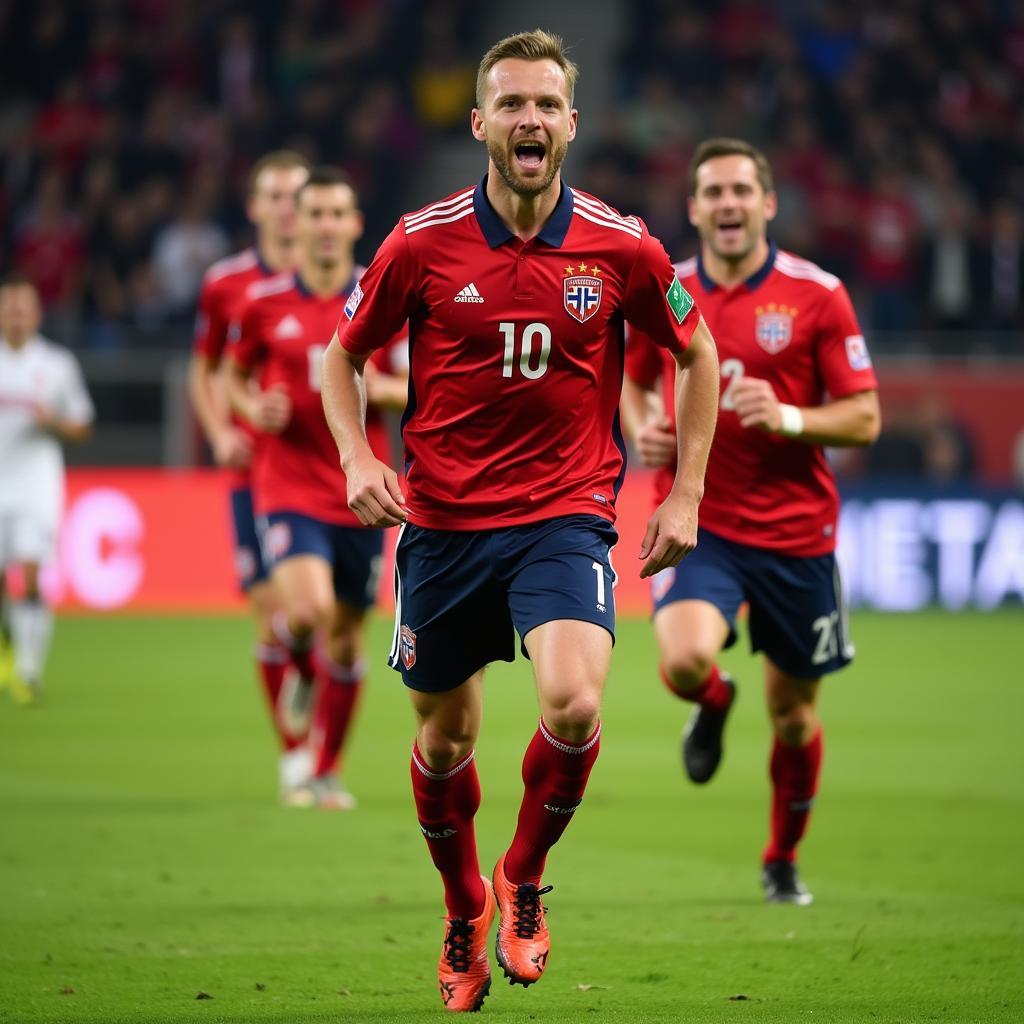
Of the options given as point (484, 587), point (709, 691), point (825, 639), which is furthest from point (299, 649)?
point (484, 587)

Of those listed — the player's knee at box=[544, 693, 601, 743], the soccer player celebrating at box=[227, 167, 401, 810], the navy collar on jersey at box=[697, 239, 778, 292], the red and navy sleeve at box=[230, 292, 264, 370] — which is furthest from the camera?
the red and navy sleeve at box=[230, 292, 264, 370]

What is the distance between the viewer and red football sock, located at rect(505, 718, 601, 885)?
504cm

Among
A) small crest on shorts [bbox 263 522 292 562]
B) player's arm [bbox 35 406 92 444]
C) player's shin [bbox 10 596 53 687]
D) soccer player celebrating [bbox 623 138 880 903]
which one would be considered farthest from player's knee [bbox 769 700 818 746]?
player's arm [bbox 35 406 92 444]

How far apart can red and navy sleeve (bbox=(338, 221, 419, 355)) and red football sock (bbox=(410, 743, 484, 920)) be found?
110 centimetres

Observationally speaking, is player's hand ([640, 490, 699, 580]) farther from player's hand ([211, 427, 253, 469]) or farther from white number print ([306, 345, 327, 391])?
player's hand ([211, 427, 253, 469])

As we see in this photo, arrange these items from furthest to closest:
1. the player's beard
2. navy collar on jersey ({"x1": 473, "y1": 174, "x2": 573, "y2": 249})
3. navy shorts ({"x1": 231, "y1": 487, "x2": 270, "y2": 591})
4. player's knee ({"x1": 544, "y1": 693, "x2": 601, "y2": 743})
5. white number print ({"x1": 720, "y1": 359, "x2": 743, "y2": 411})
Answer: navy shorts ({"x1": 231, "y1": 487, "x2": 270, "y2": 591})
white number print ({"x1": 720, "y1": 359, "x2": 743, "y2": 411})
navy collar on jersey ({"x1": 473, "y1": 174, "x2": 573, "y2": 249})
the player's beard
player's knee ({"x1": 544, "y1": 693, "x2": 601, "y2": 743})

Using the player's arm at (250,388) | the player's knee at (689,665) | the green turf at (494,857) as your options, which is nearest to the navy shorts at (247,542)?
the player's arm at (250,388)

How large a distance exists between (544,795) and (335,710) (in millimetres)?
3870

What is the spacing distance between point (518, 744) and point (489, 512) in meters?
5.61

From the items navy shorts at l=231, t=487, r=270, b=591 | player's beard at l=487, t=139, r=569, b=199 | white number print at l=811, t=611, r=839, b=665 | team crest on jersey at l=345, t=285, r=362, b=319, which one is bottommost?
navy shorts at l=231, t=487, r=270, b=591

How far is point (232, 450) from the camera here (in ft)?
31.3

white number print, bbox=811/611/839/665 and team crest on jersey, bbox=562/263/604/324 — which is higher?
team crest on jersey, bbox=562/263/604/324

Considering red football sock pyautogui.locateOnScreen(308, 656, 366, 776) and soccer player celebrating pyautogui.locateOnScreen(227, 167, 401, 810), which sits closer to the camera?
soccer player celebrating pyautogui.locateOnScreen(227, 167, 401, 810)

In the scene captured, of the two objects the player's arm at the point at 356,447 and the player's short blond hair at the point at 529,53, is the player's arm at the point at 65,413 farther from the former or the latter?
the player's short blond hair at the point at 529,53
